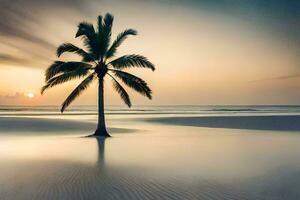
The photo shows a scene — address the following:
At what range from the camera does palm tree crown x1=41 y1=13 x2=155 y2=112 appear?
19766 millimetres

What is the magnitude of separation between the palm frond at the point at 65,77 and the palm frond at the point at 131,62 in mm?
1766

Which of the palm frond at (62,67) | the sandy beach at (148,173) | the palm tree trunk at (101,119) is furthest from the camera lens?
the palm tree trunk at (101,119)

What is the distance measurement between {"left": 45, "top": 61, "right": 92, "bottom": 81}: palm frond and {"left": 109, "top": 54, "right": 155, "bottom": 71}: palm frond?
171 centimetres

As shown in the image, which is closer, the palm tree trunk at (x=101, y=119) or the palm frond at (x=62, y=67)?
the palm frond at (x=62, y=67)

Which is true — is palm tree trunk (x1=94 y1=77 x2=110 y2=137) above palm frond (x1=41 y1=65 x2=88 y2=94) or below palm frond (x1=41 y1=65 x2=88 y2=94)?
below

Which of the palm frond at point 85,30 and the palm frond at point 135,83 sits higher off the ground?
the palm frond at point 85,30

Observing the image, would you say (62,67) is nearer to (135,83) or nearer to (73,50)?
(73,50)

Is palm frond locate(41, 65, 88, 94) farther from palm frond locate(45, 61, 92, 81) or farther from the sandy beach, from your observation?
the sandy beach

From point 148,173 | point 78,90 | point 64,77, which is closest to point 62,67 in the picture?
point 64,77

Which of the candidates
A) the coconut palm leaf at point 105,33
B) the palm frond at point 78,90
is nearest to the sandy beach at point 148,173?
the palm frond at point 78,90

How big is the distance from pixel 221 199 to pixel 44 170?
4.89 meters

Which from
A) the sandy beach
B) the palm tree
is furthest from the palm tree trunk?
the sandy beach

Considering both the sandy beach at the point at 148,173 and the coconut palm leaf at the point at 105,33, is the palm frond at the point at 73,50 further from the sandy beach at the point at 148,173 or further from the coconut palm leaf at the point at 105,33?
the sandy beach at the point at 148,173

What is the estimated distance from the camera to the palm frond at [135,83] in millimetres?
19922
